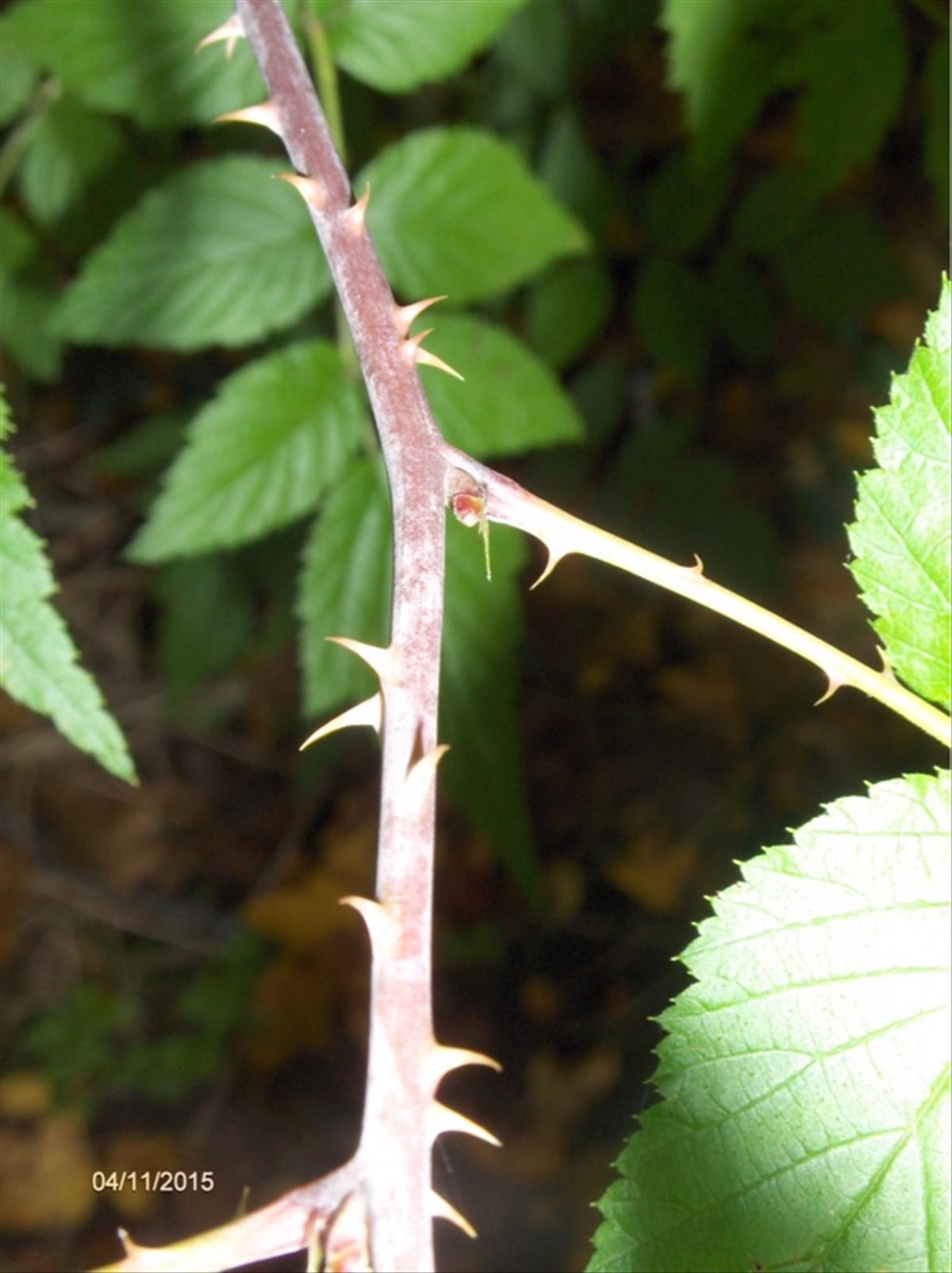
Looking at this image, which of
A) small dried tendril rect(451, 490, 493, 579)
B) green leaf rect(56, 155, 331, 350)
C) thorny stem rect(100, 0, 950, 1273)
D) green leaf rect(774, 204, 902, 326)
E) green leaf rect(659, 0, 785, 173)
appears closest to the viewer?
thorny stem rect(100, 0, 950, 1273)

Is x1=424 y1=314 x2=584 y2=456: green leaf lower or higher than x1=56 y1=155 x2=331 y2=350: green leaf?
lower

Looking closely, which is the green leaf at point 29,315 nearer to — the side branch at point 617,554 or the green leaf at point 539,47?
the green leaf at point 539,47

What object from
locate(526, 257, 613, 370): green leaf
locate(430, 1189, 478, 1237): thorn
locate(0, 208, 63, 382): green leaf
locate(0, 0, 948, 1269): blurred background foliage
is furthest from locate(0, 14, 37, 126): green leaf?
locate(430, 1189, 478, 1237): thorn

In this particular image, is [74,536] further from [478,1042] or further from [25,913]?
[478,1042]

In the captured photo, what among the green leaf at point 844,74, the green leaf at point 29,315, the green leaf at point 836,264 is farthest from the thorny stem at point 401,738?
the green leaf at point 836,264

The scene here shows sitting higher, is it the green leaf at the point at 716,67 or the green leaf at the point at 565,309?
the green leaf at the point at 565,309

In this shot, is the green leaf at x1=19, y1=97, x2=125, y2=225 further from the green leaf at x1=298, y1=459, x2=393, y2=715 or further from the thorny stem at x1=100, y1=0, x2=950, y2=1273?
the thorny stem at x1=100, y1=0, x2=950, y2=1273

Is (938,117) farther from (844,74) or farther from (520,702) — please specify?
(520,702)
